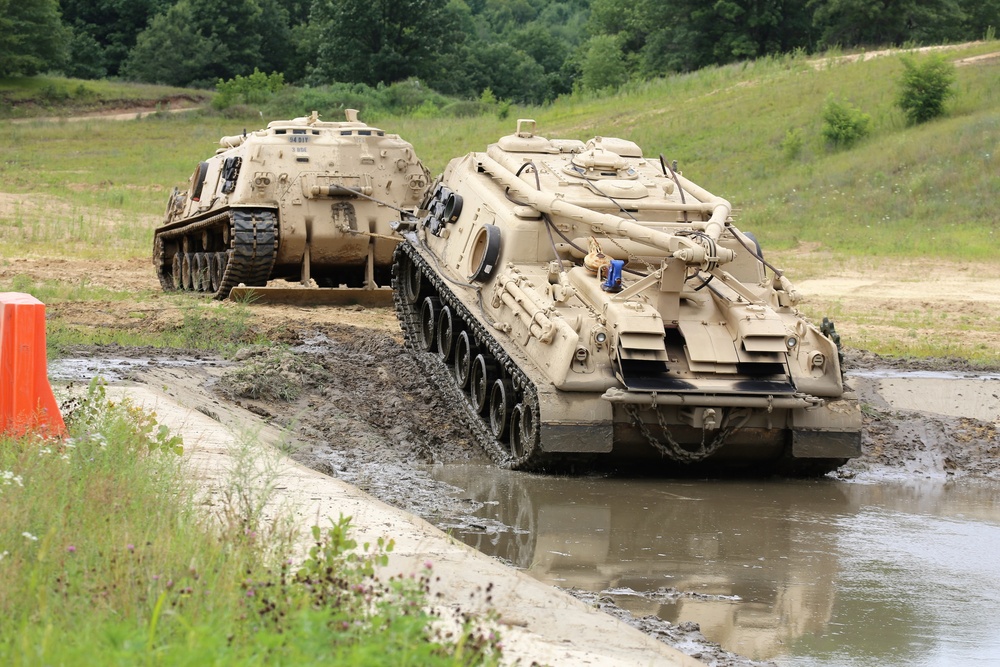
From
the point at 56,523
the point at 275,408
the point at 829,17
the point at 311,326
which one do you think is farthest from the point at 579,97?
the point at 56,523

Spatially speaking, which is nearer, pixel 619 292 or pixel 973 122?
pixel 619 292

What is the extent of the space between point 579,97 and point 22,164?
679 inches

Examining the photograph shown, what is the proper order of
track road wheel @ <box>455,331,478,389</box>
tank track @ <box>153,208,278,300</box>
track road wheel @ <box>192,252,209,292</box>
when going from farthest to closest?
track road wheel @ <box>192,252,209,292</box> < tank track @ <box>153,208,278,300</box> < track road wheel @ <box>455,331,478,389</box>

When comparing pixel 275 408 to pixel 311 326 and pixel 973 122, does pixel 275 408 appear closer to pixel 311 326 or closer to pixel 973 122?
pixel 311 326

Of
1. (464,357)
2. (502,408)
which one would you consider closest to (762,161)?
(464,357)

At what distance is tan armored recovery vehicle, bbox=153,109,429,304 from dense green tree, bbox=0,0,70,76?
39847 millimetres

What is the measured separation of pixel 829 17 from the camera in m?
55.0

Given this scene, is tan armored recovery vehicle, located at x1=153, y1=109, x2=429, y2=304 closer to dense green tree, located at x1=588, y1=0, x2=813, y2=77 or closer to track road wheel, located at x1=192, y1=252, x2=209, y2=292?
track road wheel, located at x1=192, y1=252, x2=209, y2=292

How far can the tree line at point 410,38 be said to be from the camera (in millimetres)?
55344

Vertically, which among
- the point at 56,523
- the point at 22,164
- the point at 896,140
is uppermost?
the point at 56,523

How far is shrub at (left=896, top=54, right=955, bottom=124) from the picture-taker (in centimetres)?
3112

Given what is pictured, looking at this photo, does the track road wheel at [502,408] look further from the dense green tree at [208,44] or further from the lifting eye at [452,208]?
the dense green tree at [208,44]

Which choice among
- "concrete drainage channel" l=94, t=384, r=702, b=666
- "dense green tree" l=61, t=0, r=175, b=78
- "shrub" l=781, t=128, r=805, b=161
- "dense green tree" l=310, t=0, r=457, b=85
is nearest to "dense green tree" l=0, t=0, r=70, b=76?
"dense green tree" l=61, t=0, r=175, b=78

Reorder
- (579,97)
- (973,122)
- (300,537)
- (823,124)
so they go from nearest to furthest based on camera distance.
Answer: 1. (300,537)
2. (973,122)
3. (823,124)
4. (579,97)
